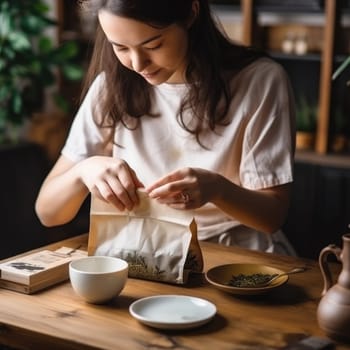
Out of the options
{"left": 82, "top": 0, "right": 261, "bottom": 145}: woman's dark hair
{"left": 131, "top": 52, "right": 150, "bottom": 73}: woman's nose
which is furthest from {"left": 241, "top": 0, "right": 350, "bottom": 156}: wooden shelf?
{"left": 131, "top": 52, "right": 150, "bottom": 73}: woman's nose

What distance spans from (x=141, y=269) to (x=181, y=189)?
19 cm

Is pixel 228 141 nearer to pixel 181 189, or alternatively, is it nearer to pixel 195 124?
pixel 195 124

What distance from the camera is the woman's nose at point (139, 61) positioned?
1704mm

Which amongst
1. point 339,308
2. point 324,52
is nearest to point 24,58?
point 324,52

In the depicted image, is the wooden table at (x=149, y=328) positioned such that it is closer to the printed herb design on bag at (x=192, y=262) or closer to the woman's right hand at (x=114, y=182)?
the printed herb design on bag at (x=192, y=262)

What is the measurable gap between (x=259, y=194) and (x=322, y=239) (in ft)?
5.50

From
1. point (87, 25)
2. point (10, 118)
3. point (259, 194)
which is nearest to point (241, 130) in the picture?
point (259, 194)

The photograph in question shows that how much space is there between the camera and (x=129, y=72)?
202 centimetres

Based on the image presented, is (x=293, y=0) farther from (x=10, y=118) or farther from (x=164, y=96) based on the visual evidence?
(x=164, y=96)

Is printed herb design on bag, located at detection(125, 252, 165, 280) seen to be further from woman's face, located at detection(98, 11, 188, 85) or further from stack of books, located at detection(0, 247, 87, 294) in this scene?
woman's face, located at detection(98, 11, 188, 85)

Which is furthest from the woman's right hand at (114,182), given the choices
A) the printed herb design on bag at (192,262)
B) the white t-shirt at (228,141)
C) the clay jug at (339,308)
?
the clay jug at (339,308)

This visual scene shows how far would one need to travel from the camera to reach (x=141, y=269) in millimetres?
1604

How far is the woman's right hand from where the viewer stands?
162cm

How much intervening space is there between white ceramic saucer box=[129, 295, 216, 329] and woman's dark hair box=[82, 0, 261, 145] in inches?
25.8
